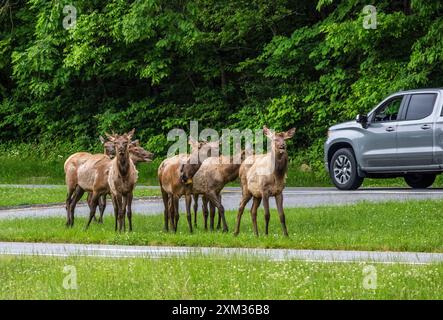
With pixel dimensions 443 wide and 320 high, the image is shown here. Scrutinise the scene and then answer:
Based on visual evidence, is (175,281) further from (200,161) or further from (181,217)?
(181,217)

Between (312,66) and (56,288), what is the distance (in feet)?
82.1

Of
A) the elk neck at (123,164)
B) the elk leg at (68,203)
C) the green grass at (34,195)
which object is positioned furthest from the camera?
the green grass at (34,195)

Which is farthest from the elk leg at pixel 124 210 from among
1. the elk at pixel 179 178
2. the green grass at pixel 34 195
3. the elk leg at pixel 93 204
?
the green grass at pixel 34 195

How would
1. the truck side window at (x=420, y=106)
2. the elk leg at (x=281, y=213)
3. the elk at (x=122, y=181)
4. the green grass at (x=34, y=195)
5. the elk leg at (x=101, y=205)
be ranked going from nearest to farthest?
the elk leg at (x=281, y=213) < the elk at (x=122, y=181) < the elk leg at (x=101, y=205) < the truck side window at (x=420, y=106) < the green grass at (x=34, y=195)

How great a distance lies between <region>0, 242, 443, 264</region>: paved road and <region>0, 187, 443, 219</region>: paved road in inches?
260

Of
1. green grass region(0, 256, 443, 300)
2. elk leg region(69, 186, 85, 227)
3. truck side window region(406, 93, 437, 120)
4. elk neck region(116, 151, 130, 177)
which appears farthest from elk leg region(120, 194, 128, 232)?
truck side window region(406, 93, 437, 120)

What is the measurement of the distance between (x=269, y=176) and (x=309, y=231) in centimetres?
131

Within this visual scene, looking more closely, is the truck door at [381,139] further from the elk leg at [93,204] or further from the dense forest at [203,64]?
the elk leg at [93,204]

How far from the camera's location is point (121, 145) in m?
21.1

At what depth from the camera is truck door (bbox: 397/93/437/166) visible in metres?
26.1

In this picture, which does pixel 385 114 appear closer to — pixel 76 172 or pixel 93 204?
pixel 76 172

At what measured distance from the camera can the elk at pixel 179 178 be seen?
70.2ft

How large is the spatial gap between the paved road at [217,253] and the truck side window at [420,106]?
966cm

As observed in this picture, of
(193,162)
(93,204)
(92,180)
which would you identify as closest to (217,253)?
(193,162)
